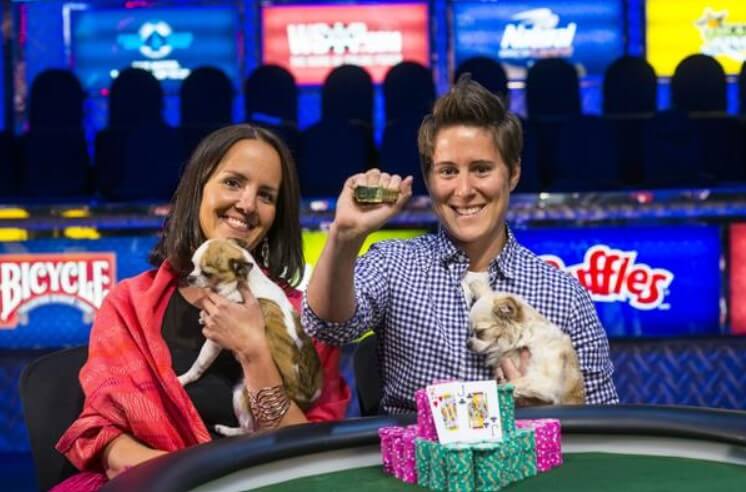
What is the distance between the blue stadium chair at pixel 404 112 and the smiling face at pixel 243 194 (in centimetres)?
244

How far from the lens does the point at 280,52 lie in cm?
739

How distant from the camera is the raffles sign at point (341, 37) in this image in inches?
288

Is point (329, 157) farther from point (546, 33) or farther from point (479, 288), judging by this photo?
point (546, 33)

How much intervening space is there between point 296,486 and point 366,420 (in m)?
0.21

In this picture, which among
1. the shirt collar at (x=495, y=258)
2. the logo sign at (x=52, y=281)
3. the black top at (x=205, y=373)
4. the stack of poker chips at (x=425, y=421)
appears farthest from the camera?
the logo sign at (x=52, y=281)

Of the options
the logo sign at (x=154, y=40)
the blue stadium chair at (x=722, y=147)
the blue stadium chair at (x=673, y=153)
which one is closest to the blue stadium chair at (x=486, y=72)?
the blue stadium chair at (x=722, y=147)

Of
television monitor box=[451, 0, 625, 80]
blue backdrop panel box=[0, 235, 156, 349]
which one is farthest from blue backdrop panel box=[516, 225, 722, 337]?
television monitor box=[451, 0, 625, 80]

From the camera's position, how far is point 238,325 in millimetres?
2016

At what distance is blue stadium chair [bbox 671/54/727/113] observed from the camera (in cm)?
609

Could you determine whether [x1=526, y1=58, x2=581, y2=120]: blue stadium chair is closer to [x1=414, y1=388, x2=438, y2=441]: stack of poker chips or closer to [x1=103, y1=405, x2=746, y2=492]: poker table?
[x1=103, y1=405, x2=746, y2=492]: poker table

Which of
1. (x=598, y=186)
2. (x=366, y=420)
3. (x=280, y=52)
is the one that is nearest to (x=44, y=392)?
(x=366, y=420)

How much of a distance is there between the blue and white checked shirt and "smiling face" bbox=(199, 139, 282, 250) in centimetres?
21

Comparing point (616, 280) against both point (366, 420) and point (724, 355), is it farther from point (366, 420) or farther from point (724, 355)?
point (366, 420)

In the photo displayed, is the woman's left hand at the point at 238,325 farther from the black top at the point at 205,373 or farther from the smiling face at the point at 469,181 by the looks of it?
the smiling face at the point at 469,181
